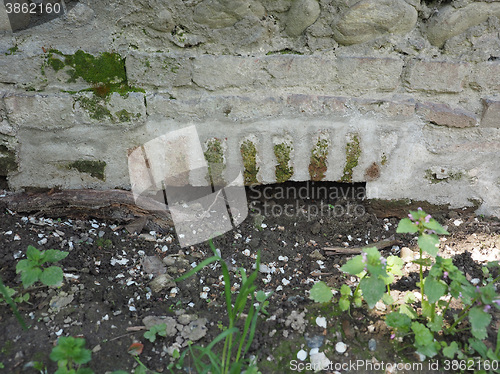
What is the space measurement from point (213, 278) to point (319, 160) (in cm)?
73

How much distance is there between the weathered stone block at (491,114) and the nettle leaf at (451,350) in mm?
1052

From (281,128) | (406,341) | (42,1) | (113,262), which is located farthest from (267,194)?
(42,1)

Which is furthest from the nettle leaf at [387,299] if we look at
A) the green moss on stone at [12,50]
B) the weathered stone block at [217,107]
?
the green moss on stone at [12,50]

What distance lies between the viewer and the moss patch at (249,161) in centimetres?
187

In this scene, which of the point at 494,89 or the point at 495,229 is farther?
the point at 495,229

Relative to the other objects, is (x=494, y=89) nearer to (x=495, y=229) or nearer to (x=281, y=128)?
(x=495, y=229)

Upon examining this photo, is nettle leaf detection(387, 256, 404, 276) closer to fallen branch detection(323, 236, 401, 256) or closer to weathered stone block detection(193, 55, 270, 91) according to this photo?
fallen branch detection(323, 236, 401, 256)

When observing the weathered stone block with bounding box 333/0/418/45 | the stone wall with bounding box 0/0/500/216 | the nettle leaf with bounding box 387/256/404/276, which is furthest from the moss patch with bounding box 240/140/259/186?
the nettle leaf with bounding box 387/256/404/276

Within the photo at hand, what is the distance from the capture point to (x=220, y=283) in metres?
1.67

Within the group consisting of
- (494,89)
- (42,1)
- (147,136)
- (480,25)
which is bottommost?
(147,136)

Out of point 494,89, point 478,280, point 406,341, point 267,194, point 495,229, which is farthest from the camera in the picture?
point 267,194

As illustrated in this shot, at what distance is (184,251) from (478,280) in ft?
4.12

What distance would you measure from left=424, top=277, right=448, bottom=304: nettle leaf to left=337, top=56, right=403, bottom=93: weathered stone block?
2.92ft

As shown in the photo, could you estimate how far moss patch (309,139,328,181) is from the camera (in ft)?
6.15
